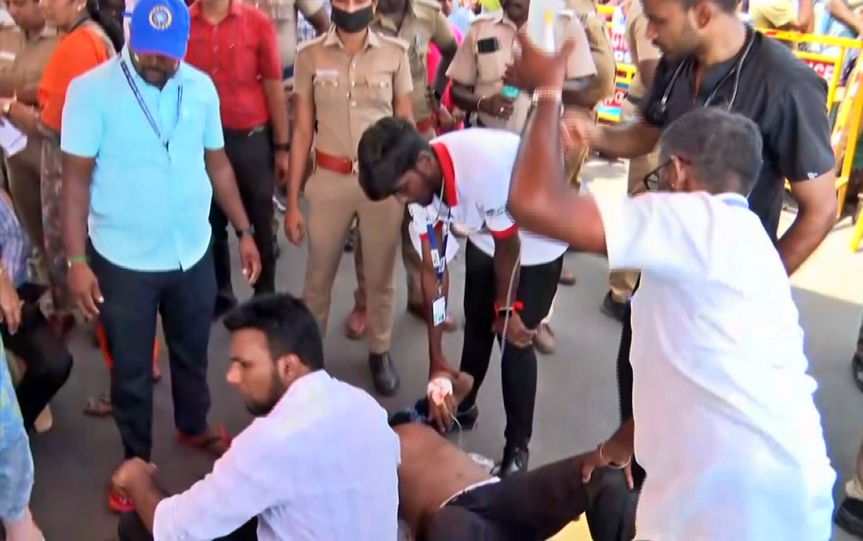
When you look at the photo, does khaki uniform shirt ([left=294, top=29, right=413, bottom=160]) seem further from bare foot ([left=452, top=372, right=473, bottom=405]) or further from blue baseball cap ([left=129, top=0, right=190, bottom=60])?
bare foot ([left=452, top=372, right=473, bottom=405])

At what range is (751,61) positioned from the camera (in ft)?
5.61

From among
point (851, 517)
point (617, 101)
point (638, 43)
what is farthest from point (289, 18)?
point (617, 101)

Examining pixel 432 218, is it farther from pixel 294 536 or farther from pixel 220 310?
pixel 220 310

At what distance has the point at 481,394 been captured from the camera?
9.80 feet

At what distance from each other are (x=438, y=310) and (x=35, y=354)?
50.8 inches

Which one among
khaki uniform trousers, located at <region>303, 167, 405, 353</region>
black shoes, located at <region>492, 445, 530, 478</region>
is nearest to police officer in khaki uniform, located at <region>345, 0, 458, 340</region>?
khaki uniform trousers, located at <region>303, 167, 405, 353</region>

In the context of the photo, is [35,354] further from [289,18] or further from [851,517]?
[851,517]

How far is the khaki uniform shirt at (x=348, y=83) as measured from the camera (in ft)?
8.98

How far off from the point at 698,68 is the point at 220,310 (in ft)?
7.82

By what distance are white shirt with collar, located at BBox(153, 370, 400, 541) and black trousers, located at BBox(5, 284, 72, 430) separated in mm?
1199

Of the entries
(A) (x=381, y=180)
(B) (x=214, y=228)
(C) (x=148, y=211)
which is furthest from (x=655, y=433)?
(B) (x=214, y=228)

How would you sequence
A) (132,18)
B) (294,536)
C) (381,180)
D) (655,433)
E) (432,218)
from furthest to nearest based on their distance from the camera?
(432,218) < (381,180) < (132,18) < (294,536) < (655,433)

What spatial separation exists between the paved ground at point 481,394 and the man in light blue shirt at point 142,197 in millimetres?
187

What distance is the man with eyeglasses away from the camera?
1141mm
